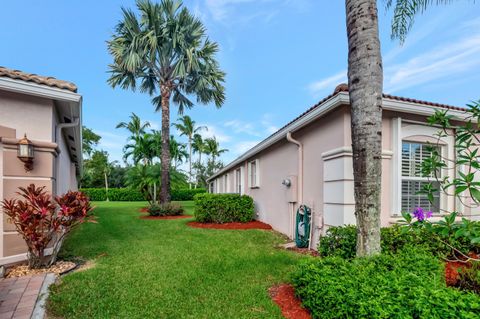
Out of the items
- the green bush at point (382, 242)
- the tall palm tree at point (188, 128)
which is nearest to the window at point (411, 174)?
the green bush at point (382, 242)

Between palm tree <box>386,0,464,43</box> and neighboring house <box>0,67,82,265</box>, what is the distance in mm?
6658

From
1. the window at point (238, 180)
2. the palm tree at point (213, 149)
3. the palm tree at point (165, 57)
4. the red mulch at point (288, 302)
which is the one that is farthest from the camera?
the palm tree at point (213, 149)

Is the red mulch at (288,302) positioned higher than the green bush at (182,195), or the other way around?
the red mulch at (288,302)

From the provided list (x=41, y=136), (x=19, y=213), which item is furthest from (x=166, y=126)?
(x=19, y=213)

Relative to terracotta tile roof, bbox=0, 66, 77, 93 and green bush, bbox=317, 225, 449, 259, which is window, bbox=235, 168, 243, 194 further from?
terracotta tile roof, bbox=0, 66, 77, 93

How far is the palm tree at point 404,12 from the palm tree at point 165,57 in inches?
364

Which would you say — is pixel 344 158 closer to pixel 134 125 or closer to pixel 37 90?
pixel 37 90

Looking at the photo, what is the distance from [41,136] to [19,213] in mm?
1464

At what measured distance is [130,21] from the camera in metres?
12.9

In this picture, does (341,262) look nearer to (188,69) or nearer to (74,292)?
(74,292)

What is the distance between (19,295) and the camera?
350 cm

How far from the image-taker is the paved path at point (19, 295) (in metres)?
3.06

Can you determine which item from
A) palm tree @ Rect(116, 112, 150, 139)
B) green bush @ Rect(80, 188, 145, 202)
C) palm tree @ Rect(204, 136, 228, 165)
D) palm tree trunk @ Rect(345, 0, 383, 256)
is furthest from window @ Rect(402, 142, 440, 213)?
palm tree @ Rect(204, 136, 228, 165)

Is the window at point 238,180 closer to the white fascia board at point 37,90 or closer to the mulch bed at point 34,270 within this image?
the mulch bed at point 34,270
